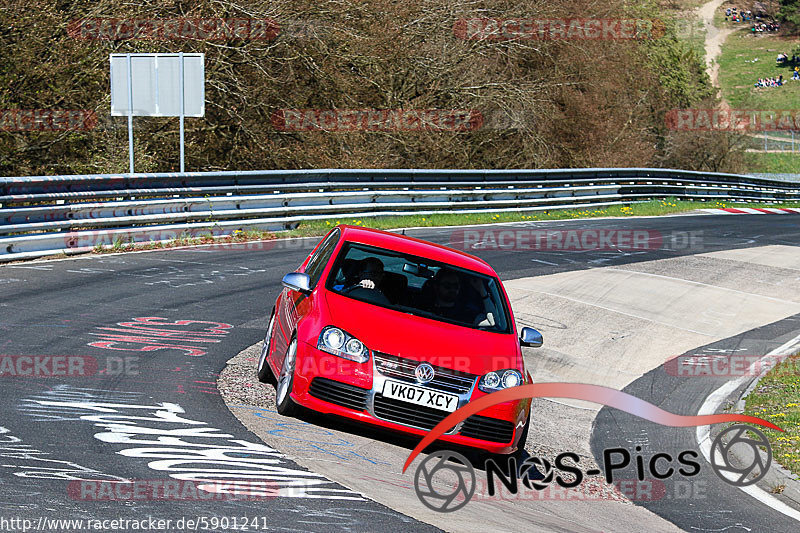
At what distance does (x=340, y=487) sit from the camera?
19.9 ft

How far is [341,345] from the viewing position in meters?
7.04

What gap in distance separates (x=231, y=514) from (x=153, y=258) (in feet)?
34.2

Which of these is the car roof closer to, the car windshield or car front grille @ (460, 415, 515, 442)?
the car windshield

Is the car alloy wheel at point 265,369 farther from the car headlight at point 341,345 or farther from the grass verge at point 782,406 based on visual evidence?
the grass verge at point 782,406

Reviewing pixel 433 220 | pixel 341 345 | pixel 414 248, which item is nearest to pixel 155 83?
pixel 433 220

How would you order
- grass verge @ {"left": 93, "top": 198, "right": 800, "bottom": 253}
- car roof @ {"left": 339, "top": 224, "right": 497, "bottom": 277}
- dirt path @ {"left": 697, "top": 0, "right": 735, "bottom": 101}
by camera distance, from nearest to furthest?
car roof @ {"left": 339, "top": 224, "right": 497, "bottom": 277}, grass verge @ {"left": 93, "top": 198, "right": 800, "bottom": 253}, dirt path @ {"left": 697, "top": 0, "right": 735, "bottom": 101}

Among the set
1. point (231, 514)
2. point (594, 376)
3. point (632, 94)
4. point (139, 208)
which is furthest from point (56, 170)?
point (632, 94)

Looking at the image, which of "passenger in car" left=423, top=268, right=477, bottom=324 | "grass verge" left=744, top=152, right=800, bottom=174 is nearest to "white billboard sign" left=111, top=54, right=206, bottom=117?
"passenger in car" left=423, top=268, right=477, bottom=324

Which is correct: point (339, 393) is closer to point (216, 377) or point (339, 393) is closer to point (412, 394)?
point (412, 394)

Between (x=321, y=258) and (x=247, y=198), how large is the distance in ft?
32.0

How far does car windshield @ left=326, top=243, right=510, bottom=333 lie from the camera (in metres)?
7.86

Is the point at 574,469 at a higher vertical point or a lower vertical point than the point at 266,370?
lower

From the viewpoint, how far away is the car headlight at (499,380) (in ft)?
23.0

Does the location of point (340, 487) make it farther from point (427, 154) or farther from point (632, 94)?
point (632, 94)
